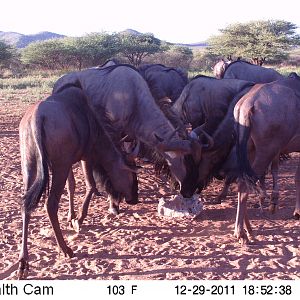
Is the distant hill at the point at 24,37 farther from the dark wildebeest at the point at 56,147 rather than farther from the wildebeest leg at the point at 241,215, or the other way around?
the wildebeest leg at the point at 241,215

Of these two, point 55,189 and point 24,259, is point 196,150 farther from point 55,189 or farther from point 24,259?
point 24,259

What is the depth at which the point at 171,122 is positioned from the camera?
584cm

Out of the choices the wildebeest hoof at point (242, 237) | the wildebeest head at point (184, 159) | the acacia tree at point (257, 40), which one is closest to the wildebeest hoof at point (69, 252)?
the wildebeest head at point (184, 159)

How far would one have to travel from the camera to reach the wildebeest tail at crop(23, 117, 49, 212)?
4184 millimetres

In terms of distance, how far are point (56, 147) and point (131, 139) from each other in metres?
1.63

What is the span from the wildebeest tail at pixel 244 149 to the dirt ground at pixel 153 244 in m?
0.75

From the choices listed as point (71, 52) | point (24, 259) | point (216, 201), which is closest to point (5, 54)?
point (71, 52)

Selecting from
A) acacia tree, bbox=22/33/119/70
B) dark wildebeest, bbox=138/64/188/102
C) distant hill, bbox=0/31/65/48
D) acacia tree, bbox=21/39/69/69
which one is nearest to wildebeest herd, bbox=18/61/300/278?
dark wildebeest, bbox=138/64/188/102

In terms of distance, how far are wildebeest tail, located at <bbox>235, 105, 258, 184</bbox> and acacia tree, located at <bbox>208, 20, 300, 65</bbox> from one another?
2692cm

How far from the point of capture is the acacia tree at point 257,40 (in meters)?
32.3

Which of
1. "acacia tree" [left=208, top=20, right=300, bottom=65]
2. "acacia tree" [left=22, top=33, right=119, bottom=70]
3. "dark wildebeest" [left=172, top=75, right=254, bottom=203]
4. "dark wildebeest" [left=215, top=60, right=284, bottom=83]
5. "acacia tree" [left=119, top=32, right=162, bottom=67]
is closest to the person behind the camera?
"dark wildebeest" [left=172, top=75, right=254, bottom=203]

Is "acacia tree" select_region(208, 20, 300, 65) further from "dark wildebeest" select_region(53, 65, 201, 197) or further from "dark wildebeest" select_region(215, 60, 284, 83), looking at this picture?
"dark wildebeest" select_region(53, 65, 201, 197)

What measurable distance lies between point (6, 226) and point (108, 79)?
222 centimetres
